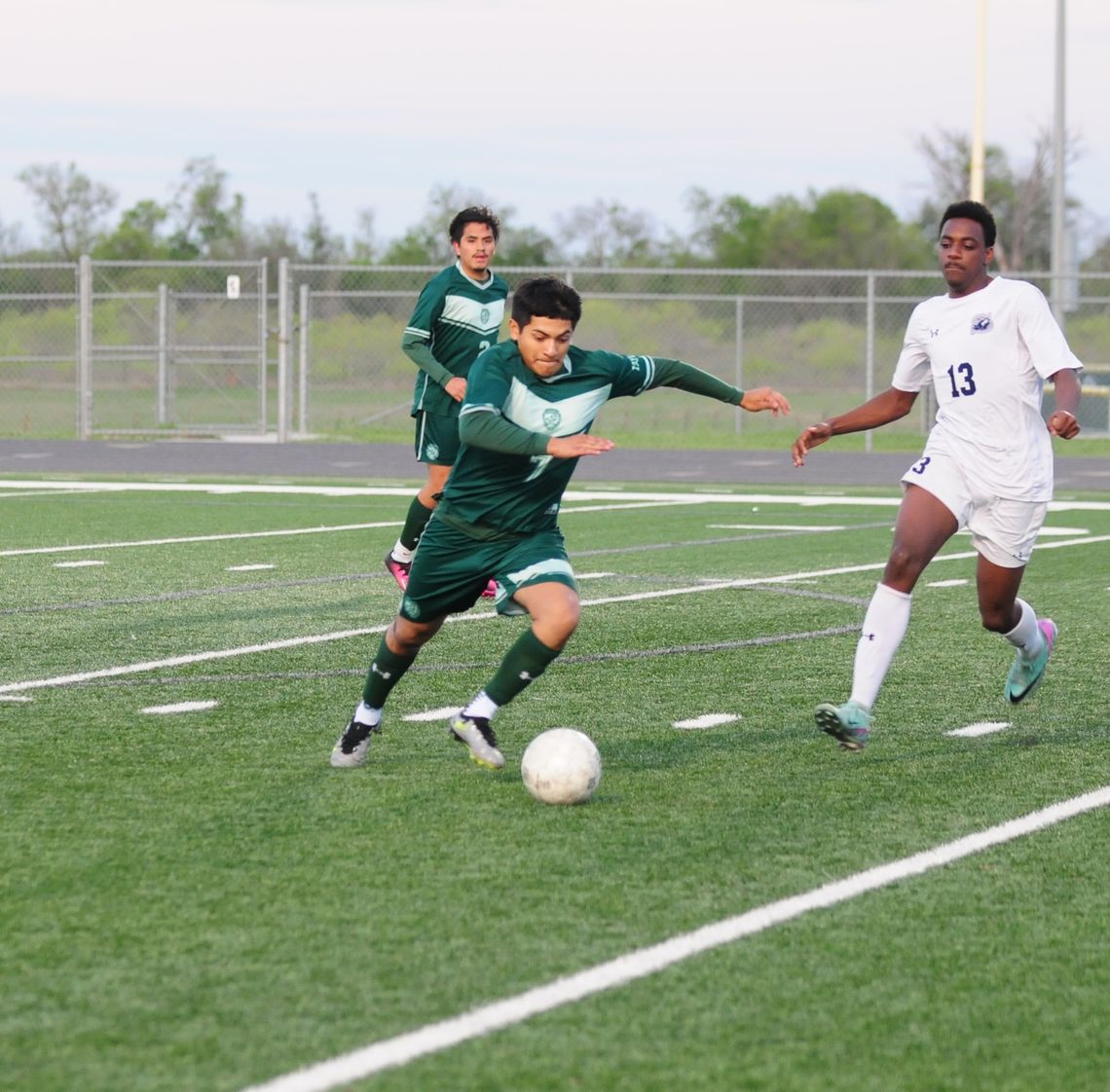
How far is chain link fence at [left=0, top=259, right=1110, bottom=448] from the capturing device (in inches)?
1053

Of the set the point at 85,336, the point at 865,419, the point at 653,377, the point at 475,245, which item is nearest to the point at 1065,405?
the point at 865,419

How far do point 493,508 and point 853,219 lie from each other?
211 ft

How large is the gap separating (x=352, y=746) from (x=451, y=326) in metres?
4.80

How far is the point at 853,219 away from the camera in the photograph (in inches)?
2714

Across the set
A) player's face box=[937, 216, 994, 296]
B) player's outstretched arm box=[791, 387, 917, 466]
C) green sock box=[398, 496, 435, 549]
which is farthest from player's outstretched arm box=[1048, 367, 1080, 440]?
green sock box=[398, 496, 435, 549]

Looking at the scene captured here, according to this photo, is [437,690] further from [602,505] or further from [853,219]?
[853,219]

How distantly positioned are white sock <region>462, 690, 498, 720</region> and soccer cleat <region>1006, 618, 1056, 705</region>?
2.31 m

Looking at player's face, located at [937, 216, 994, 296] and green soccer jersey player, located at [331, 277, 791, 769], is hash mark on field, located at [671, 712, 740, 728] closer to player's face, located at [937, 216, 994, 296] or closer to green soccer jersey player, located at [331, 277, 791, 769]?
green soccer jersey player, located at [331, 277, 791, 769]

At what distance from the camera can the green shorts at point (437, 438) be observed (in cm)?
1112

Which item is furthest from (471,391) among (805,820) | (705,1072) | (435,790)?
(705,1072)

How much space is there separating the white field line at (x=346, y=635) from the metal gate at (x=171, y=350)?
1426cm

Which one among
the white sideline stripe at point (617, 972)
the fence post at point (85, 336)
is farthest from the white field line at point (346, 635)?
the fence post at point (85, 336)

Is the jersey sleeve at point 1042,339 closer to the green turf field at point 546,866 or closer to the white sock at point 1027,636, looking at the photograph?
the white sock at point 1027,636

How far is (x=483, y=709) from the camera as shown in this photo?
6602mm
